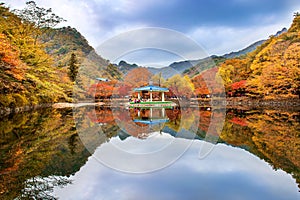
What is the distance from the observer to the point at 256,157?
178 inches

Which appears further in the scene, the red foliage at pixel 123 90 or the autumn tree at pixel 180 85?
the red foliage at pixel 123 90

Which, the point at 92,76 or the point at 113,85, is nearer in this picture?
the point at 113,85

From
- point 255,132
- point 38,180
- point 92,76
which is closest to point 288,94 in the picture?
point 255,132

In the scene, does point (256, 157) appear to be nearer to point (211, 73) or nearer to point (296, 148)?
point (296, 148)

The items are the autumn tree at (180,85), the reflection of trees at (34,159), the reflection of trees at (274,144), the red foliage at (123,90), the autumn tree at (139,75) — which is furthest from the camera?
the red foliage at (123,90)

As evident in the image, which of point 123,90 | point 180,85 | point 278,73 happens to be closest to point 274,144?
point 278,73

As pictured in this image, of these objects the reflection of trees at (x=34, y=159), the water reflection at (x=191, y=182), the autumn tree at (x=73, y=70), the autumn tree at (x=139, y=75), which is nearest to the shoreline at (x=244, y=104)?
the autumn tree at (x=139, y=75)

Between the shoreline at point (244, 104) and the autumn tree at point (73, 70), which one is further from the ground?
the autumn tree at point (73, 70)

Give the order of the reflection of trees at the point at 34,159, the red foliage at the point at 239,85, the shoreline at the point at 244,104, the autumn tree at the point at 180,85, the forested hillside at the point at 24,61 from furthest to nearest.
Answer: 1. the autumn tree at the point at 180,85
2. the red foliage at the point at 239,85
3. the shoreline at the point at 244,104
4. the forested hillside at the point at 24,61
5. the reflection of trees at the point at 34,159

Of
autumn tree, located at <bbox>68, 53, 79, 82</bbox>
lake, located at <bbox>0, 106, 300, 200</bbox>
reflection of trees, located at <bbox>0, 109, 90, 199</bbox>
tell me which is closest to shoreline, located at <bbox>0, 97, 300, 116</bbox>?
autumn tree, located at <bbox>68, 53, 79, 82</bbox>

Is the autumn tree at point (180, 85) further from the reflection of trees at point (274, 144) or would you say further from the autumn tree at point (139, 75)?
the reflection of trees at point (274, 144)

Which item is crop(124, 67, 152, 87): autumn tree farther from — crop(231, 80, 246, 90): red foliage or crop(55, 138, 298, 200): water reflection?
crop(231, 80, 246, 90): red foliage

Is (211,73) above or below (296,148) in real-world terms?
above

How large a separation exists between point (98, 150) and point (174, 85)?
71.7 feet
